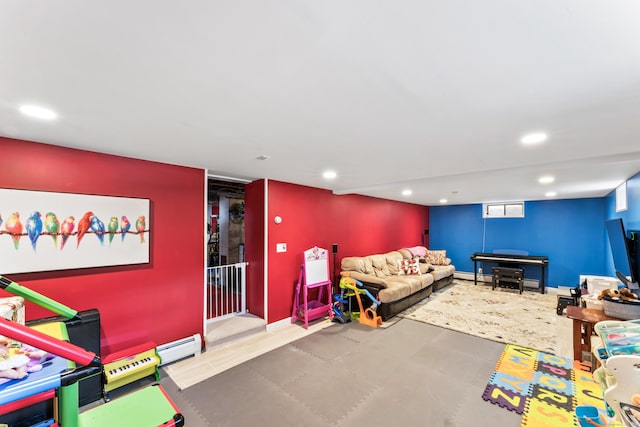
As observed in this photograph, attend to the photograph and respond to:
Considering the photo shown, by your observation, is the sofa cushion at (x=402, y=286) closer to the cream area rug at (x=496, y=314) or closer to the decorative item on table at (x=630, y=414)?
the cream area rug at (x=496, y=314)

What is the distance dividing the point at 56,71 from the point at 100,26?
21.1 inches

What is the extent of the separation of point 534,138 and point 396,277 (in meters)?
3.92

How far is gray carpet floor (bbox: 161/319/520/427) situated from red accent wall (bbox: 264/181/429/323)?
1.01 metres

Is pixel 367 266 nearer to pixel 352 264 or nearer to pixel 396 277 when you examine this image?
pixel 352 264

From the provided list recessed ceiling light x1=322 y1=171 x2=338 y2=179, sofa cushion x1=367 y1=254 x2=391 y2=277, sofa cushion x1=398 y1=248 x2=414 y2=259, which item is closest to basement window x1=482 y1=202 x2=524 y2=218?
sofa cushion x1=398 y1=248 x2=414 y2=259

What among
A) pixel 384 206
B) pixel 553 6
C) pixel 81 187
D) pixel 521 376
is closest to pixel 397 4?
pixel 553 6

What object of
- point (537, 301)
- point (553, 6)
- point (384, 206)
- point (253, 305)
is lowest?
point (537, 301)

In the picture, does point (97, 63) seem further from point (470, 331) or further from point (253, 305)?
point (470, 331)

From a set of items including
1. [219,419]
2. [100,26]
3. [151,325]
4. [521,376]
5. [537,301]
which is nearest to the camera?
[100,26]

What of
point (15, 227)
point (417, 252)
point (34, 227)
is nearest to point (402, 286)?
point (417, 252)

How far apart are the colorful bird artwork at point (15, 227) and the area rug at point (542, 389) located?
4.40 metres

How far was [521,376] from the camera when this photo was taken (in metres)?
2.79

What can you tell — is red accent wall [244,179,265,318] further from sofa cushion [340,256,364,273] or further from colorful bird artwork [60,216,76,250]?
colorful bird artwork [60,216,76,250]

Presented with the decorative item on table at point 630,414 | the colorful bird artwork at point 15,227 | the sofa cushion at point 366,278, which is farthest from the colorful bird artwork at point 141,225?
the decorative item on table at point 630,414
